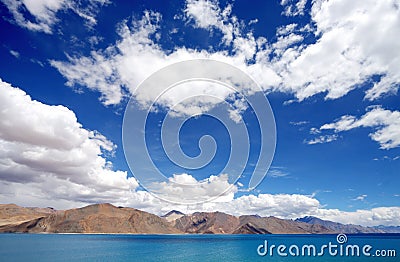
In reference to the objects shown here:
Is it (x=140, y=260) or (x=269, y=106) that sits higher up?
(x=269, y=106)

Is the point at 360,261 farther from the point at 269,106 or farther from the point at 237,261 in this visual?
the point at 269,106

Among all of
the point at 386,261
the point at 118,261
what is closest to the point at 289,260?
the point at 386,261

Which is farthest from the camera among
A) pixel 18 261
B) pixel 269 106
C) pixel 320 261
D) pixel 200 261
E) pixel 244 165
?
pixel 200 261

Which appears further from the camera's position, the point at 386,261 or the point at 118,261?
the point at 118,261

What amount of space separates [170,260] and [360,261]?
4381cm

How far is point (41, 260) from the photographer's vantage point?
66.5m

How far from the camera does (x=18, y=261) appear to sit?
2427 inches

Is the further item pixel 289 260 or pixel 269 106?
pixel 289 260

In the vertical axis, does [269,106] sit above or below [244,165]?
above

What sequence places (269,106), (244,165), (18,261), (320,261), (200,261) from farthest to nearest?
1. (200,261)
2. (320,261)
3. (18,261)
4. (244,165)
5. (269,106)

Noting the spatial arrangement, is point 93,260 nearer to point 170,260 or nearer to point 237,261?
point 170,260

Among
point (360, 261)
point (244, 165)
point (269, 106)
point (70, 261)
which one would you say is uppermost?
point (269, 106)

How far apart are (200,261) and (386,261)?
41320mm

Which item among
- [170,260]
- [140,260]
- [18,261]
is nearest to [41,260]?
[18,261]
